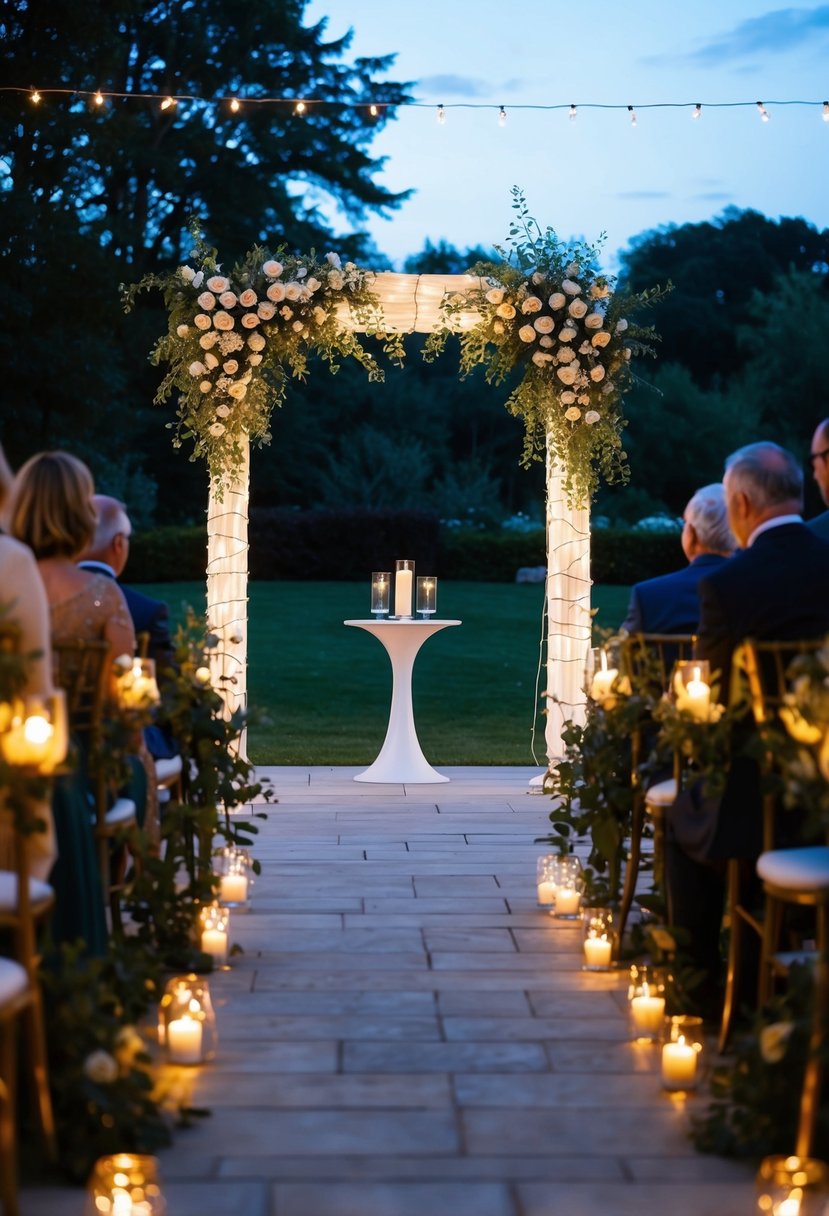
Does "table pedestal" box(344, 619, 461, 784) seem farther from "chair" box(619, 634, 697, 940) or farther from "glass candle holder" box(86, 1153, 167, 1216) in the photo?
"glass candle holder" box(86, 1153, 167, 1216)

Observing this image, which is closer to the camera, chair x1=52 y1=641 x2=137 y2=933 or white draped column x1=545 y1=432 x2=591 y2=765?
chair x1=52 y1=641 x2=137 y2=933

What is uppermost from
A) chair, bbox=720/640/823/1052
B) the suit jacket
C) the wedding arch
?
the wedding arch

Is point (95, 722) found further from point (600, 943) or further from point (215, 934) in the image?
point (600, 943)

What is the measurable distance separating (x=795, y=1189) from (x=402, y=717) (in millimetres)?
6220

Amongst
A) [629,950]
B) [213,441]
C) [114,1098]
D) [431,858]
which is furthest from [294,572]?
[114,1098]

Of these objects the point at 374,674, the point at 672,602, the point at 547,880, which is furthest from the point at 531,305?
the point at 374,674

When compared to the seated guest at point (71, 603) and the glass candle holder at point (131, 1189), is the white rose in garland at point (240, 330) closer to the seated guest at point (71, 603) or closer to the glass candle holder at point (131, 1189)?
the seated guest at point (71, 603)

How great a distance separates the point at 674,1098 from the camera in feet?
11.1

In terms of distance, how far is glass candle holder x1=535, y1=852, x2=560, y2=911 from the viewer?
5.24 m

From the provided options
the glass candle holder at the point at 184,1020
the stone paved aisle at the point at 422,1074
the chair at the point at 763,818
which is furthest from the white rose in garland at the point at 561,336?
the glass candle holder at the point at 184,1020

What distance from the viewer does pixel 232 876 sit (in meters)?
5.27

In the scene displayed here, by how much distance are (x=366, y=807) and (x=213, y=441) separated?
80.4 inches

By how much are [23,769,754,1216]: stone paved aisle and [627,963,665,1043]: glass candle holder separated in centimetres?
6

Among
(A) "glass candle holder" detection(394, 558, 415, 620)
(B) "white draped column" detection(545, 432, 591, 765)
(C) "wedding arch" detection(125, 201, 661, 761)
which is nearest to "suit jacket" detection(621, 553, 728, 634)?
(C) "wedding arch" detection(125, 201, 661, 761)
